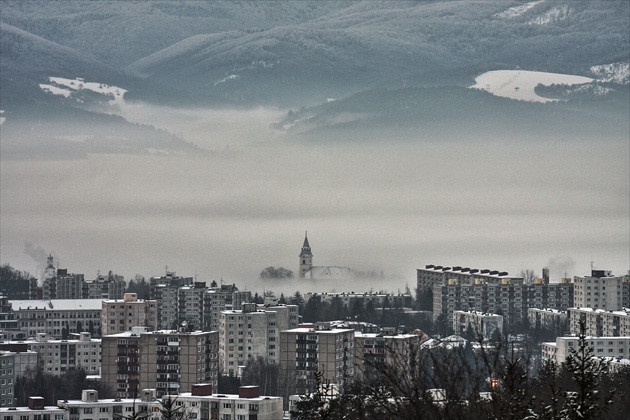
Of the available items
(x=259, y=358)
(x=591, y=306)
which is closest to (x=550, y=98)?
(x=591, y=306)

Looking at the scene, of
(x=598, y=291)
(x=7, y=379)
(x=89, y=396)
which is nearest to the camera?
(x=89, y=396)

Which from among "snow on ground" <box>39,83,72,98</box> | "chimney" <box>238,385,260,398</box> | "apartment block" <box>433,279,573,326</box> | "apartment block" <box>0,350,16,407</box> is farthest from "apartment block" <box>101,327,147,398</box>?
→ "snow on ground" <box>39,83,72,98</box>

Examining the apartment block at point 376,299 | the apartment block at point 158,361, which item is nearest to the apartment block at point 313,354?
the apartment block at point 158,361

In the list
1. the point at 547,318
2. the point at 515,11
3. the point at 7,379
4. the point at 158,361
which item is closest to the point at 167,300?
the point at 547,318

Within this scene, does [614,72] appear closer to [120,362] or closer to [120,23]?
[120,23]

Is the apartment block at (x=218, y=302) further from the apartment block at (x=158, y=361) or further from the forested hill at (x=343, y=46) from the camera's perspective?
the forested hill at (x=343, y=46)

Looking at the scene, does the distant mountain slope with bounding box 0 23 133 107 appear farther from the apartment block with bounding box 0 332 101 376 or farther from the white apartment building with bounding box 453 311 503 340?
the apartment block with bounding box 0 332 101 376
